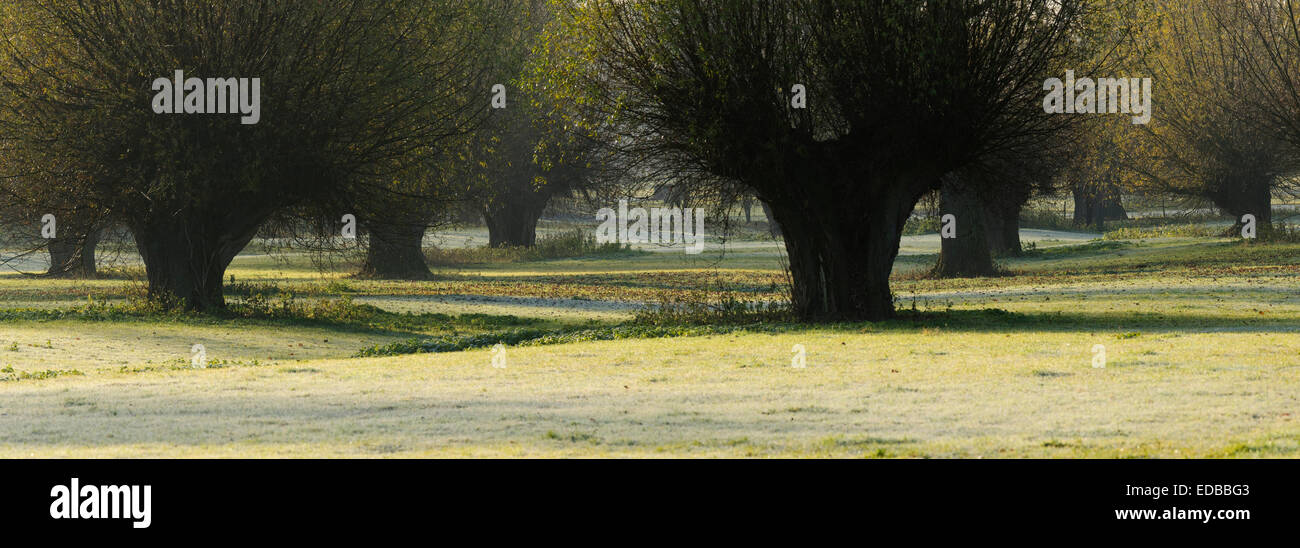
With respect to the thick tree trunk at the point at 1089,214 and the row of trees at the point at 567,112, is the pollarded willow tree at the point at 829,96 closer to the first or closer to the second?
the row of trees at the point at 567,112

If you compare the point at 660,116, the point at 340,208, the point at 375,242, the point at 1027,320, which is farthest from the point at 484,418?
the point at 375,242

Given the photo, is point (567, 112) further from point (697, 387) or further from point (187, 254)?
point (697, 387)

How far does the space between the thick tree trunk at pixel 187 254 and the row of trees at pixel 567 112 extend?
50 mm

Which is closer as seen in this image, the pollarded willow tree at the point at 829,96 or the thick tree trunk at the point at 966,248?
the pollarded willow tree at the point at 829,96

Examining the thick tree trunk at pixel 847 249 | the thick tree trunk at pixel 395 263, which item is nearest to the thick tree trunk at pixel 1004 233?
the thick tree trunk at pixel 395 263

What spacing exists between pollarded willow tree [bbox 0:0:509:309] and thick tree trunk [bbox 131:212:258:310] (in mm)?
32

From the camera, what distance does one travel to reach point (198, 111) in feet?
90.6

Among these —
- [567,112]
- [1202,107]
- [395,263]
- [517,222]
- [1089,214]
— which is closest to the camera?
[567,112]

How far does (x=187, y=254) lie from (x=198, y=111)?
4.22 metres

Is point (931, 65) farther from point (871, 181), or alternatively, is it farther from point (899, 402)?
point (899, 402)

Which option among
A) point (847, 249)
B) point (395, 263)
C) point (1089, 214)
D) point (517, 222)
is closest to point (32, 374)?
point (847, 249)

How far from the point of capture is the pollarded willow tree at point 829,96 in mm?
22812

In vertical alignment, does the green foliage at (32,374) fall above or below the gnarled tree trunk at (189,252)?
below

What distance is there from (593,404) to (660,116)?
1052 cm
